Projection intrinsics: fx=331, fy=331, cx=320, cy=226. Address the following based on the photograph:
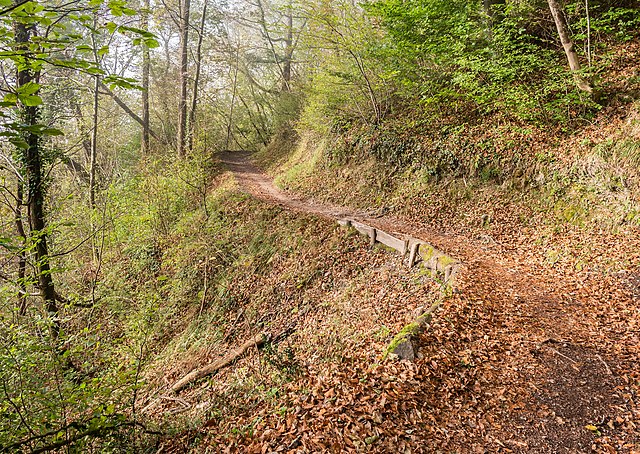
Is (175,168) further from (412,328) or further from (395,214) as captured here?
(412,328)

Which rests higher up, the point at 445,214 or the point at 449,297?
the point at 445,214

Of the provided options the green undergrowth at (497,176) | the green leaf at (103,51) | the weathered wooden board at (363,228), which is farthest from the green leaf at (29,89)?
the green undergrowth at (497,176)

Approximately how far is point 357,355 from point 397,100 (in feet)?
36.3

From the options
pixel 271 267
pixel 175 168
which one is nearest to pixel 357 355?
pixel 271 267

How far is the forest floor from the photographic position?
358cm

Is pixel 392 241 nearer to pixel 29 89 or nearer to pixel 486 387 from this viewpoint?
pixel 486 387

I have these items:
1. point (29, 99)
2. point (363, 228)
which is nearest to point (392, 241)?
point (363, 228)

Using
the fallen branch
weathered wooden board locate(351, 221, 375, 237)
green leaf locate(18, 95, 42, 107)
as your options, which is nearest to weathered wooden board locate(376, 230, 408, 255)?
weathered wooden board locate(351, 221, 375, 237)

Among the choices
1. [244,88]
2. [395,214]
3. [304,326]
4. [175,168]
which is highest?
[244,88]

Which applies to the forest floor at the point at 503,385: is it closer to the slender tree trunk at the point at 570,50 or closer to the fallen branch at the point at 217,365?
the fallen branch at the point at 217,365

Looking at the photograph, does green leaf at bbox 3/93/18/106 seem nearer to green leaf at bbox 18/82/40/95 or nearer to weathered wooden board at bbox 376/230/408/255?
green leaf at bbox 18/82/40/95

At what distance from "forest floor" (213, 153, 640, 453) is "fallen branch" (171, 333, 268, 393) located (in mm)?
2889

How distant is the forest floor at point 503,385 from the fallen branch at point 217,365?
2.89m

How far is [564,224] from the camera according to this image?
310 inches
